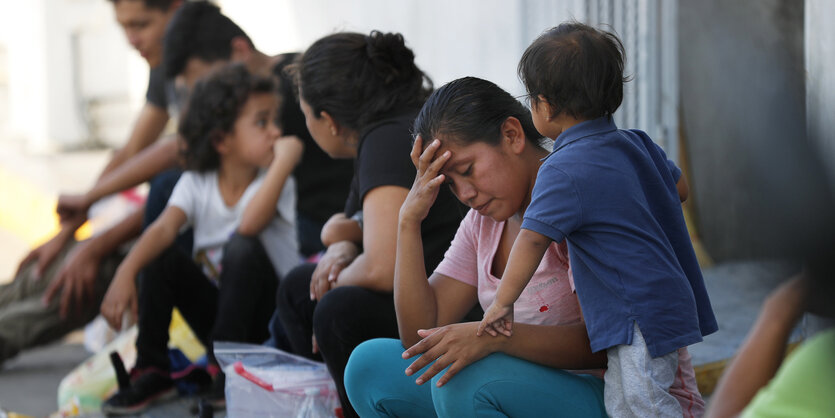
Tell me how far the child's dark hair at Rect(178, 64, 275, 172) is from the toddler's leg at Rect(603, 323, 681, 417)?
7.73ft

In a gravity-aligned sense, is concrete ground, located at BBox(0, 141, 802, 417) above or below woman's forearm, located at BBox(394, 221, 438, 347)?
below

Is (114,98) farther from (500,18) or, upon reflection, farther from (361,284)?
(361,284)

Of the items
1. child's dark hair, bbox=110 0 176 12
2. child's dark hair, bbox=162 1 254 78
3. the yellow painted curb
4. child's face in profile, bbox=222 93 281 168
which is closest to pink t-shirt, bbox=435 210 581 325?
child's face in profile, bbox=222 93 281 168

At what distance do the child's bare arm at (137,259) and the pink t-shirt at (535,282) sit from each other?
5.53 feet

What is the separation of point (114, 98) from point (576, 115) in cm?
983

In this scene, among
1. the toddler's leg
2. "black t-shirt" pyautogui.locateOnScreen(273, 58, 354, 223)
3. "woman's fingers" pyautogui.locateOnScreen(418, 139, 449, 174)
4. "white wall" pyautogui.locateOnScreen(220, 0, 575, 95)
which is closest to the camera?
the toddler's leg

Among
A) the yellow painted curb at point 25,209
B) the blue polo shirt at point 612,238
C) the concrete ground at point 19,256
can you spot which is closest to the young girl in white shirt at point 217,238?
the concrete ground at point 19,256

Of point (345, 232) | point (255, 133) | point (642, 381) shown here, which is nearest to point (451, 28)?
point (255, 133)

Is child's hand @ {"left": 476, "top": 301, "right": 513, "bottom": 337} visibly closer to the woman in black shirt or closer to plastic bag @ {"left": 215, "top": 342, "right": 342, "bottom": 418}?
the woman in black shirt

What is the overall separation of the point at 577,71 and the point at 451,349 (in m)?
0.63

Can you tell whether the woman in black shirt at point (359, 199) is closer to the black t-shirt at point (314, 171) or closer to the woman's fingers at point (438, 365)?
the woman's fingers at point (438, 365)

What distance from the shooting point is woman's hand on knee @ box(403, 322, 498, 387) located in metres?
2.01

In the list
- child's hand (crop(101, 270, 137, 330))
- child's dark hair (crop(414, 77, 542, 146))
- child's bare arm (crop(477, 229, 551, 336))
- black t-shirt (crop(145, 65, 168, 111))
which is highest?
child's dark hair (crop(414, 77, 542, 146))

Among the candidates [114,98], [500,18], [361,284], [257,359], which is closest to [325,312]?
[361,284]
